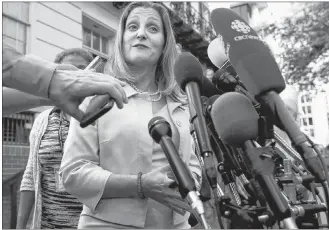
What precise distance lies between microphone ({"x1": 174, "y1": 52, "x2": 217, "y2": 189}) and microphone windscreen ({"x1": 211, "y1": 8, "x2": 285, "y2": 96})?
14cm

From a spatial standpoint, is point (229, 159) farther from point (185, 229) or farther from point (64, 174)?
point (64, 174)

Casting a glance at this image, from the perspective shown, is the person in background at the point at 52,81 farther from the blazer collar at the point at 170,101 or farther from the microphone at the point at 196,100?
the blazer collar at the point at 170,101

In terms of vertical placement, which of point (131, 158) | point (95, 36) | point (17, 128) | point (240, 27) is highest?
point (95, 36)

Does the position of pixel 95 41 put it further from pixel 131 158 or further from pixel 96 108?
pixel 96 108

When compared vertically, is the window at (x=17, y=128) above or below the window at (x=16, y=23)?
below

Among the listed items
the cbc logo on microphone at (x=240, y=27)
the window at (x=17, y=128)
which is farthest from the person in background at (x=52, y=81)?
the window at (x=17, y=128)

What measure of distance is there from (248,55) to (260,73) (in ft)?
0.25

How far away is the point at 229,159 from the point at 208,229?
0.98 ft

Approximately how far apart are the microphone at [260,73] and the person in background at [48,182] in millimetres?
1129

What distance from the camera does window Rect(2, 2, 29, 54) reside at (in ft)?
16.7

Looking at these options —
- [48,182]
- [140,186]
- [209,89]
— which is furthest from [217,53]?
[48,182]

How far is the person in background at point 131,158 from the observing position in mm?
1285

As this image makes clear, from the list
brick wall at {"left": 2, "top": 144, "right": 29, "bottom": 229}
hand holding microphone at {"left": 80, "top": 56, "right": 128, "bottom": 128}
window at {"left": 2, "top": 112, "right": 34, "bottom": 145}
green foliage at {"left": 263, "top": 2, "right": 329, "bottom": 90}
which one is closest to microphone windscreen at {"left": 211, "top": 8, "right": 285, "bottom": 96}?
hand holding microphone at {"left": 80, "top": 56, "right": 128, "bottom": 128}

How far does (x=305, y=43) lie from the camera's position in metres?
10.9
